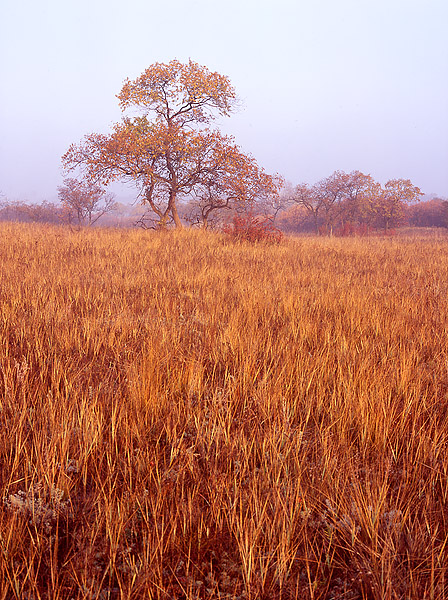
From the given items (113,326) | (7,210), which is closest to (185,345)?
(113,326)

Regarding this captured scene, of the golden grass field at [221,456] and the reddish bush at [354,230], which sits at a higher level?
the reddish bush at [354,230]

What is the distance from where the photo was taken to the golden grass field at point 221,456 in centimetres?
118

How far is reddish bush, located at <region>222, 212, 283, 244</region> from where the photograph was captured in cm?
1327

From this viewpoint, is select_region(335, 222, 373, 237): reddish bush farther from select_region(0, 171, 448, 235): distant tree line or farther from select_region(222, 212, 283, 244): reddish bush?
select_region(222, 212, 283, 244): reddish bush

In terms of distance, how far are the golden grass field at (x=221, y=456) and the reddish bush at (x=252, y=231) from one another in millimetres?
9242

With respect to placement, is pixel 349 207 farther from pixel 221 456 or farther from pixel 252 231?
pixel 221 456

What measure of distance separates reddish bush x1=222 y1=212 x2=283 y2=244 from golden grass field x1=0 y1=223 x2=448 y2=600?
30.3 ft

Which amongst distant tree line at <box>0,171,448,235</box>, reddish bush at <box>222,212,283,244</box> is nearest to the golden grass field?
reddish bush at <box>222,212,283,244</box>

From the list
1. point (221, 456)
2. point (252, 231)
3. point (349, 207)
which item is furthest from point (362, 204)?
point (221, 456)

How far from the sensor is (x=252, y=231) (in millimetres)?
13422

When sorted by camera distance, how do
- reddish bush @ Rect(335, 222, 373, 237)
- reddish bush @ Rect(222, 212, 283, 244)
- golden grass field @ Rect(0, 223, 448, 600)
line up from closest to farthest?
1. golden grass field @ Rect(0, 223, 448, 600)
2. reddish bush @ Rect(222, 212, 283, 244)
3. reddish bush @ Rect(335, 222, 373, 237)

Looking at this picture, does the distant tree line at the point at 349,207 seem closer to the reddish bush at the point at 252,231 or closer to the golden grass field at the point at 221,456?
the reddish bush at the point at 252,231

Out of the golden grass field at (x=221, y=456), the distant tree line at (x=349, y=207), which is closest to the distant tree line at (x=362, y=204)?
the distant tree line at (x=349, y=207)

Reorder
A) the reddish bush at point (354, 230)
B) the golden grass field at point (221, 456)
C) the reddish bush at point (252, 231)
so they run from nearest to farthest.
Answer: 1. the golden grass field at point (221, 456)
2. the reddish bush at point (252, 231)
3. the reddish bush at point (354, 230)
